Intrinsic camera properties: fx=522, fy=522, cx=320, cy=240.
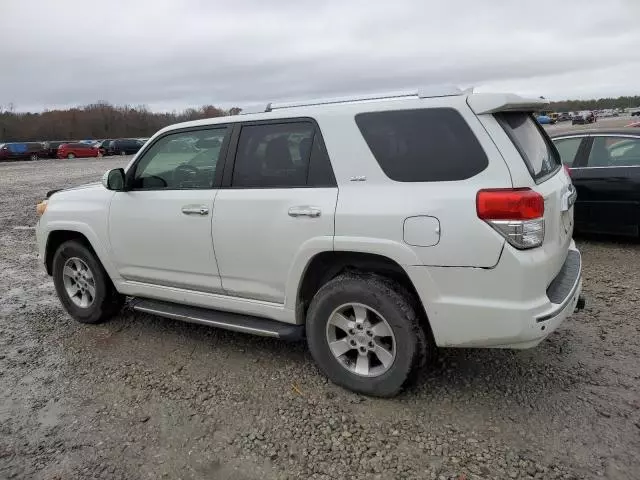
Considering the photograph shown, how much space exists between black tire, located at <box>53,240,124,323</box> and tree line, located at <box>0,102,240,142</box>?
6836 cm

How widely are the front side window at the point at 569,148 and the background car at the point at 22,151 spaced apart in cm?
4553

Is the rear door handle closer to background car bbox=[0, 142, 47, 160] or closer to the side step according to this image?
the side step

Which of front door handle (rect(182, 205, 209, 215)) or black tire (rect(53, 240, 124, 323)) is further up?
front door handle (rect(182, 205, 209, 215))

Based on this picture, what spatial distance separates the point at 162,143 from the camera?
14.0 feet

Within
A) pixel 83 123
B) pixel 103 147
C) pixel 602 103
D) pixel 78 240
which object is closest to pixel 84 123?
pixel 83 123

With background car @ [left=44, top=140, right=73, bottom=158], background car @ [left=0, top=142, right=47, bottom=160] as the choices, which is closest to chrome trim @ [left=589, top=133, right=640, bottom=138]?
background car @ [left=0, top=142, right=47, bottom=160]

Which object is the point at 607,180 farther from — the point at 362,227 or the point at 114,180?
the point at 114,180

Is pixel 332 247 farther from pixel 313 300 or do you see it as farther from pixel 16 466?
pixel 16 466

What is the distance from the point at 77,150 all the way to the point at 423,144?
48.2 metres

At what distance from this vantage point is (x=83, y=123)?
8025 cm

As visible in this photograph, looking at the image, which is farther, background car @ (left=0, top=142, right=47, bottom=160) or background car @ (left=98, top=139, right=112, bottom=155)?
background car @ (left=98, top=139, right=112, bottom=155)

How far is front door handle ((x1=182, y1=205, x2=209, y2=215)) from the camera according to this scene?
12.3 ft

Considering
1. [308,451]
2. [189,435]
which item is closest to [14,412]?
[189,435]

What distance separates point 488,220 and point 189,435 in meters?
2.10
